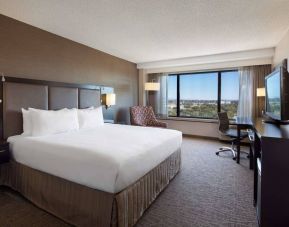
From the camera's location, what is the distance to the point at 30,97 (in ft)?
9.36

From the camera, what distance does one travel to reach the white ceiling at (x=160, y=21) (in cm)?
233

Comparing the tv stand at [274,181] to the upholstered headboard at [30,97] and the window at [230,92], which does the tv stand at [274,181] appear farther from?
the window at [230,92]

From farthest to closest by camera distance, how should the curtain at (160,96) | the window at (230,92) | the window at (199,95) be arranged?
the curtain at (160,96) → the window at (199,95) → the window at (230,92)

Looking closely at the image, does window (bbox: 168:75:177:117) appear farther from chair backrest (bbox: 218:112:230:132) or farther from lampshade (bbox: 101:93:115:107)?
lampshade (bbox: 101:93:115:107)

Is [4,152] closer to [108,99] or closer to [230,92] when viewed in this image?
[108,99]

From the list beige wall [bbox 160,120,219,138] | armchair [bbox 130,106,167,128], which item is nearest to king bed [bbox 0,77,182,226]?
armchair [bbox 130,106,167,128]

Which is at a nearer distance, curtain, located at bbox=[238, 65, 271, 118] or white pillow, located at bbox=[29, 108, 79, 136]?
white pillow, located at bbox=[29, 108, 79, 136]

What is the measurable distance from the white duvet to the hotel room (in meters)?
0.01

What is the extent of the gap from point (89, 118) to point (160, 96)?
3.23 m

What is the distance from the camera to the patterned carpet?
1.83 m

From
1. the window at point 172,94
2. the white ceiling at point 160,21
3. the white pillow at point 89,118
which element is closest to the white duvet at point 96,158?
the white pillow at point 89,118

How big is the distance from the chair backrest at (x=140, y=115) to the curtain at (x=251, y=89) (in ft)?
8.14

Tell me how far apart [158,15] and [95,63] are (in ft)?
7.18

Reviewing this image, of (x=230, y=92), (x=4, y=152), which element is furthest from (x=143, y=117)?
(x=4, y=152)
